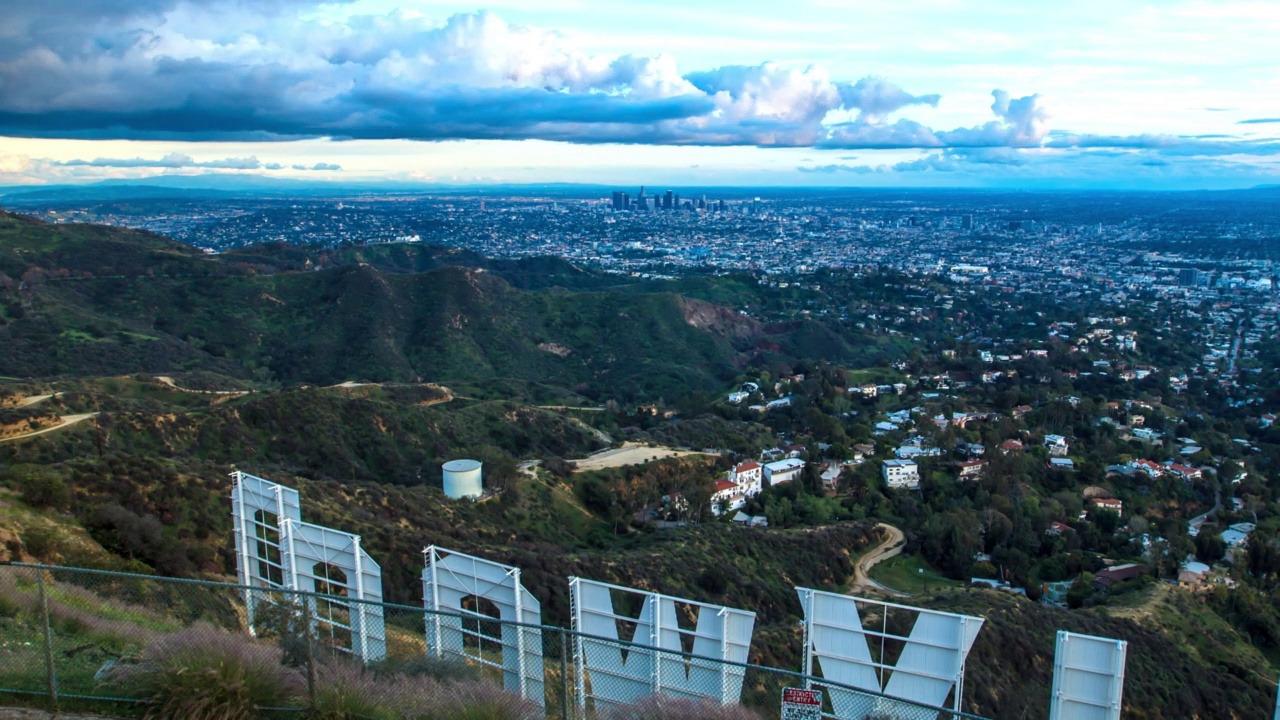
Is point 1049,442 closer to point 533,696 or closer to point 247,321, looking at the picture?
point 533,696

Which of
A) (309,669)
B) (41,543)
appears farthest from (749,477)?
(309,669)

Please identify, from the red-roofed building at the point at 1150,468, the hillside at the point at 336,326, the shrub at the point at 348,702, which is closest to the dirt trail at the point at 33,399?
the hillside at the point at 336,326

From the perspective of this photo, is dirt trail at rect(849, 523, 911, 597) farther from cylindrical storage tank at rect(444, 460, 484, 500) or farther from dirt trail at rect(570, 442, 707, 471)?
cylindrical storage tank at rect(444, 460, 484, 500)

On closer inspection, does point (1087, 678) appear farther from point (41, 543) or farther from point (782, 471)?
A: point (782, 471)

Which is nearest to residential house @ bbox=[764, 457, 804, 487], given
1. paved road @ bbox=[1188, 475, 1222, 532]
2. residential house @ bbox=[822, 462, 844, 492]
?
residential house @ bbox=[822, 462, 844, 492]

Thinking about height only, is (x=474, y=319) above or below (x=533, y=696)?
below

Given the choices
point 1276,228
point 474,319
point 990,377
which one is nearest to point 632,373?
point 474,319

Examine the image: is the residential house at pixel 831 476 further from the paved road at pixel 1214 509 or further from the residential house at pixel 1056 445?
the paved road at pixel 1214 509
